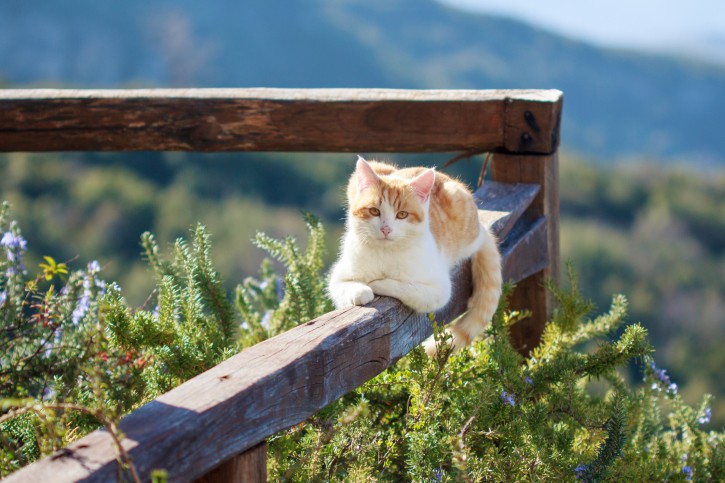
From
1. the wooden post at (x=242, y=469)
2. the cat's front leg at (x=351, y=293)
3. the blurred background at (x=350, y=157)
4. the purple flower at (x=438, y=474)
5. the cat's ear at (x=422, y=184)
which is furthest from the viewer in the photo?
the blurred background at (x=350, y=157)

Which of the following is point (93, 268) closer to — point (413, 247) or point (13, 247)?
point (13, 247)

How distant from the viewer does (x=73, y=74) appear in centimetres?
7500

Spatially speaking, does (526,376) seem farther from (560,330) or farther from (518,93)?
(518,93)

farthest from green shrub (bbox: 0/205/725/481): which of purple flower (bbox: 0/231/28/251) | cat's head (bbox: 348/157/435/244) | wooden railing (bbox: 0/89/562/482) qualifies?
wooden railing (bbox: 0/89/562/482)

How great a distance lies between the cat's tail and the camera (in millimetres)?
2615

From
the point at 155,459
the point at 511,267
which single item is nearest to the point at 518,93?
the point at 511,267

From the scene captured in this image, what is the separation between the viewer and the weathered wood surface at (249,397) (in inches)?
49.9

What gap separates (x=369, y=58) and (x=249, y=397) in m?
84.4

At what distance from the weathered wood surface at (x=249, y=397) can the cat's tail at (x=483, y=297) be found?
14.3 inches

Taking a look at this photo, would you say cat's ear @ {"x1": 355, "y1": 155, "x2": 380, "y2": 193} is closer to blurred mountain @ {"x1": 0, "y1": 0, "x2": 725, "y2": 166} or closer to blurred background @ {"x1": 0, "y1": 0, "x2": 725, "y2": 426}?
blurred background @ {"x1": 0, "y1": 0, "x2": 725, "y2": 426}

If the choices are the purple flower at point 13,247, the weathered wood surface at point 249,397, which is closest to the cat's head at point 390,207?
the weathered wood surface at point 249,397

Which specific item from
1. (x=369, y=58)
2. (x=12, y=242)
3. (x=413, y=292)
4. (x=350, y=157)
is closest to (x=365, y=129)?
(x=413, y=292)

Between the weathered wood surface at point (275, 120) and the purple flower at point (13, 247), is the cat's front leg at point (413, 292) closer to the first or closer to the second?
the weathered wood surface at point (275, 120)

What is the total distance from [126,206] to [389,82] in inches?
1737
